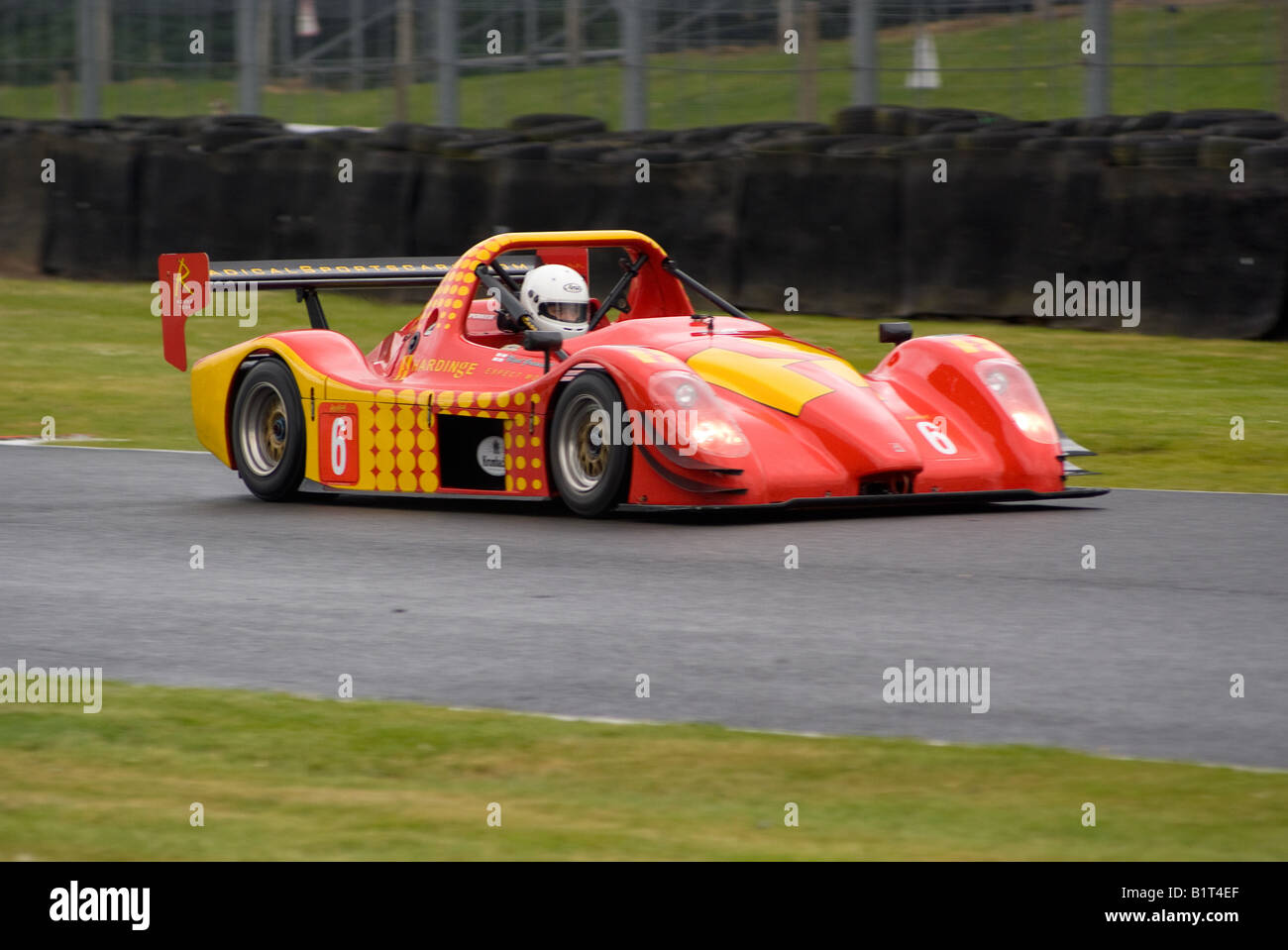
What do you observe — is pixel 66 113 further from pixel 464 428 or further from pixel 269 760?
pixel 269 760

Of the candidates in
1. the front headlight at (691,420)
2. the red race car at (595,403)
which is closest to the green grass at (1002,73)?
the red race car at (595,403)

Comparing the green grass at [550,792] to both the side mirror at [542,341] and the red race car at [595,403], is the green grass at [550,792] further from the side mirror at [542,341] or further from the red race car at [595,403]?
the side mirror at [542,341]

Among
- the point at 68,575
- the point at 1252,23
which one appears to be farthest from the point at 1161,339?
the point at 68,575

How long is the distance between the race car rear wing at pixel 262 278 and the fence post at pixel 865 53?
7.82m

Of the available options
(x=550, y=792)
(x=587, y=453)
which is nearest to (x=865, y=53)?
(x=587, y=453)

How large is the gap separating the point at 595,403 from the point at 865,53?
10.6m

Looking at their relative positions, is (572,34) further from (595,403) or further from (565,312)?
(595,403)

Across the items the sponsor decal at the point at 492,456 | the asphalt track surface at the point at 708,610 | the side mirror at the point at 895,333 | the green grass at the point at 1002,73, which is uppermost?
the green grass at the point at 1002,73

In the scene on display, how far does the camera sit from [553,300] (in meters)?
10.0

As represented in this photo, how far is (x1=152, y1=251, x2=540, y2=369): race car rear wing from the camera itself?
10.4m

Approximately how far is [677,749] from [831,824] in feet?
2.40

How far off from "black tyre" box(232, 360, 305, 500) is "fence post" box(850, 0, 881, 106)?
9.24 meters

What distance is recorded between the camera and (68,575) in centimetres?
791

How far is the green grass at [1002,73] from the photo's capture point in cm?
1756
